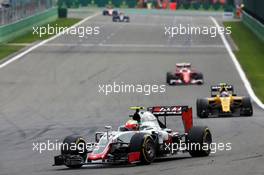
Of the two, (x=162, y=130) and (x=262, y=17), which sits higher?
(x=162, y=130)

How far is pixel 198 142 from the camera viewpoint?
21.2 meters

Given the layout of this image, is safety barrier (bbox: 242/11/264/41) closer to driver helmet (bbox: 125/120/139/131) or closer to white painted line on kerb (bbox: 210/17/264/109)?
white painted line on kerb (bbox: 210/17/264/109)

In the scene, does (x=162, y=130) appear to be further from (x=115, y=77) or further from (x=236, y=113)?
(x=115, y=77)

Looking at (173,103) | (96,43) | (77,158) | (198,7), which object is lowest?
(198,7)

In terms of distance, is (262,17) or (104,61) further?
(262,17)

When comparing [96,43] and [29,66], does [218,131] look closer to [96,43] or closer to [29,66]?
[29,66]

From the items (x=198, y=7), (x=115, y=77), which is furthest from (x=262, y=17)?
(x=198, y=7)

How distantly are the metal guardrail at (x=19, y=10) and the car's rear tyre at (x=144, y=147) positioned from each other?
147 ft

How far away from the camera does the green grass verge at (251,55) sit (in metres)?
43.9

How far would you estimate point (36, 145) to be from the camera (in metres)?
24.6

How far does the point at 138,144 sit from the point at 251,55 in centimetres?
3903

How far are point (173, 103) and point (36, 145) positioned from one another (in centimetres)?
1227

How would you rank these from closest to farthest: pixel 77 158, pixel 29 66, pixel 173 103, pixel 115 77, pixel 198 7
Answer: pixel 77 158, pixel 173 103, pixel 115 77, pixel 29 66, pixel 198 7

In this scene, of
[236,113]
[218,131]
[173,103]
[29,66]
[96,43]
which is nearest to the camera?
[218,131]
